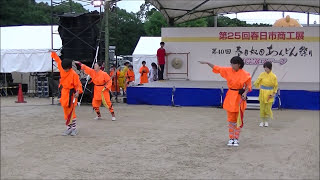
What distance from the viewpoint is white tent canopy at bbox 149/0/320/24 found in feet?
56.0

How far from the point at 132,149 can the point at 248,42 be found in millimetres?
10847

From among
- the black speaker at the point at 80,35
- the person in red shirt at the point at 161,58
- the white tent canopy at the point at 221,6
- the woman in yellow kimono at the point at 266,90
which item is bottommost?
the woman in yellow kimono at the point at 266,90

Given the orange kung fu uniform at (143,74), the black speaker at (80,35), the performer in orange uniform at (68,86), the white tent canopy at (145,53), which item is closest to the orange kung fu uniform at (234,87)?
the performer in orange uniform at (68,86)

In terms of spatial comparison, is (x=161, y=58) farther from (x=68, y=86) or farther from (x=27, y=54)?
(x=68, y=86)

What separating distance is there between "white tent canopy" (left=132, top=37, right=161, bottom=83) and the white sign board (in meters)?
4.05

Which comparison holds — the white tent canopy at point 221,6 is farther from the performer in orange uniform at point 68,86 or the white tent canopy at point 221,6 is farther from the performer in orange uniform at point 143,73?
the performer in orange uniform at point 68,86

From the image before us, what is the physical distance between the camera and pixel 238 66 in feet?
22.2

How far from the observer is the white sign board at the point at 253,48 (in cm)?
1606

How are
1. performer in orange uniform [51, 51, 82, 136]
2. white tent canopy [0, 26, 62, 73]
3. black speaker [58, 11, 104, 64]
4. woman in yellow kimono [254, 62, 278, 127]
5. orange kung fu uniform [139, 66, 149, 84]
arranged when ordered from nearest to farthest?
performer in orange uniform [51, 51, 82, 136]
woman in yellow kimono [254, 62, 278, 127]
black speaker [58, 11, 104, 64]
orange kung fu uniform [139, 66, 149, 84]
white tent canopy [0, 26, 62, 73]

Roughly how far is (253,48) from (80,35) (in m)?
6.79

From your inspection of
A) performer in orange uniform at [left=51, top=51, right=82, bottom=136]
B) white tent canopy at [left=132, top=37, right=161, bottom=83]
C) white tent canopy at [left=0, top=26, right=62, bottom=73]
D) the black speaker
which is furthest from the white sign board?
performer in orange uniform at [left=51, top=51, right=82, bottom=136]

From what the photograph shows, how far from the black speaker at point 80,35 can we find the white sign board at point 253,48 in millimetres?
3781

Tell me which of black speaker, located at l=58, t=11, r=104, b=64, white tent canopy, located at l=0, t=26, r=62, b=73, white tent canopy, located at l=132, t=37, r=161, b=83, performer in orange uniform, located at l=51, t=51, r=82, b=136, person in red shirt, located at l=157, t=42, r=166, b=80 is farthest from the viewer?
white tent canopy, located at l=132, t=37, r=161, b=83

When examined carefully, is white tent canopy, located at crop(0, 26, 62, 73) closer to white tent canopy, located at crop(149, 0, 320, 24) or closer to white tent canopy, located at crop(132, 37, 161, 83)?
white tent canopy, located at crop(132, 37, 161, 83)
